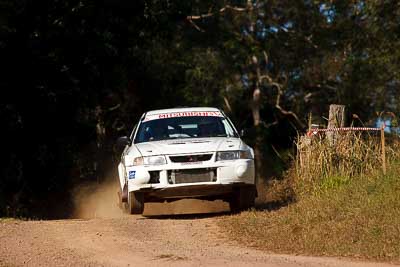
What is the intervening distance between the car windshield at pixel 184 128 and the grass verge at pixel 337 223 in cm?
157

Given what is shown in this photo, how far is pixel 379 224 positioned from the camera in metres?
10.4

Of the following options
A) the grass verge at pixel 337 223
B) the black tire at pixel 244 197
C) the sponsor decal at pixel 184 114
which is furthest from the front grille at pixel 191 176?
the sponsor decal at pixel 184 114

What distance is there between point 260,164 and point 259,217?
23280 mm

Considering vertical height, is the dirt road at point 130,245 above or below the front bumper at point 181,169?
below

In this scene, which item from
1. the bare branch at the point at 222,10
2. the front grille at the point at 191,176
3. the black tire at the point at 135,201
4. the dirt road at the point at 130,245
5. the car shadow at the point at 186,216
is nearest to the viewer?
the dirt road at the point at 130,245

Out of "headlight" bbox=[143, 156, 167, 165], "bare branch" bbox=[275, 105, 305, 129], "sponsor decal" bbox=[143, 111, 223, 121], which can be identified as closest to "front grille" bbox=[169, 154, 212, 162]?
"headlight" bbox=[143, 156, 167, 165]

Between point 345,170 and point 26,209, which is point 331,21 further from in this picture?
point 345,170

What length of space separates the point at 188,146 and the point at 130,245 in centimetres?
280

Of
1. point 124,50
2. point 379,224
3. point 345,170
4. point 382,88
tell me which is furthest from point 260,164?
point 379,224

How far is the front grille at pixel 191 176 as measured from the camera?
12586mm

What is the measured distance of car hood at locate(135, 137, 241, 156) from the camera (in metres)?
12.7

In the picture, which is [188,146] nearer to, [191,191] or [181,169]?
[181,169]

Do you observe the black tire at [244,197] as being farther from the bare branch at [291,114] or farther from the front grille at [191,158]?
the bare branch at [291,114]

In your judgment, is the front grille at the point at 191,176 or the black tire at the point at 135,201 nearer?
the front grille at the point at 191,176
